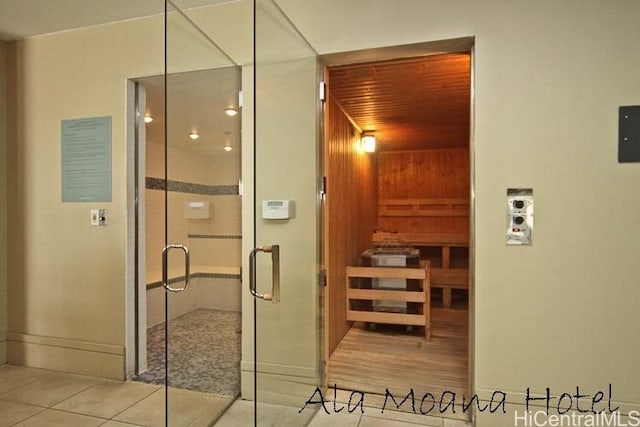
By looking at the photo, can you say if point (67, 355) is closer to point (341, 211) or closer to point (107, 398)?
point (107, 398)

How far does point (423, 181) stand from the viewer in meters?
6.08

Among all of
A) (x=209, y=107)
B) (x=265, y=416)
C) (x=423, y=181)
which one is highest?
(x=209, y=107)

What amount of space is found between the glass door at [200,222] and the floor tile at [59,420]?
26.2 inches

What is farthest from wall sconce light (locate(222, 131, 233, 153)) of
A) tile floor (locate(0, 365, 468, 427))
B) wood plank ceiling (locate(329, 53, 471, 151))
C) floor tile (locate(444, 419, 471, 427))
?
floor tile (locate(444, 419, 471, 427))

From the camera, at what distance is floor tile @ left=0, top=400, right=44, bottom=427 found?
2143 mm

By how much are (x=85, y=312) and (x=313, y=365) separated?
5.77ft

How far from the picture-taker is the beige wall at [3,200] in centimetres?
285

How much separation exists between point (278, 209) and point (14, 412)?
2.08 meters

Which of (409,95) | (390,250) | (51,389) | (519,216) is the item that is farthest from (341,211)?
(51,389)

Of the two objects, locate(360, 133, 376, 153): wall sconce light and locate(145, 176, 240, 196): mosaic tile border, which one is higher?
locate(360, 133, 376, 153): wall sconce light

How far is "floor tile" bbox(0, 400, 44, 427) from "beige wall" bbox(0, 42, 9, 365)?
73 cm

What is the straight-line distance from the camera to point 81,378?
104 inches

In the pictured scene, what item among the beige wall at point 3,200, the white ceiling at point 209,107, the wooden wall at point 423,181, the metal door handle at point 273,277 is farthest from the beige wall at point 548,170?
the wooden wall at point 423,181

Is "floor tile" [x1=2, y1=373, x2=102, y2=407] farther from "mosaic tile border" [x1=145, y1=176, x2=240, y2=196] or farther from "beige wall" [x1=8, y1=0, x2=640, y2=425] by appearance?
"beige wall" [x1=8, y1=0, x2=640, y2=425]
